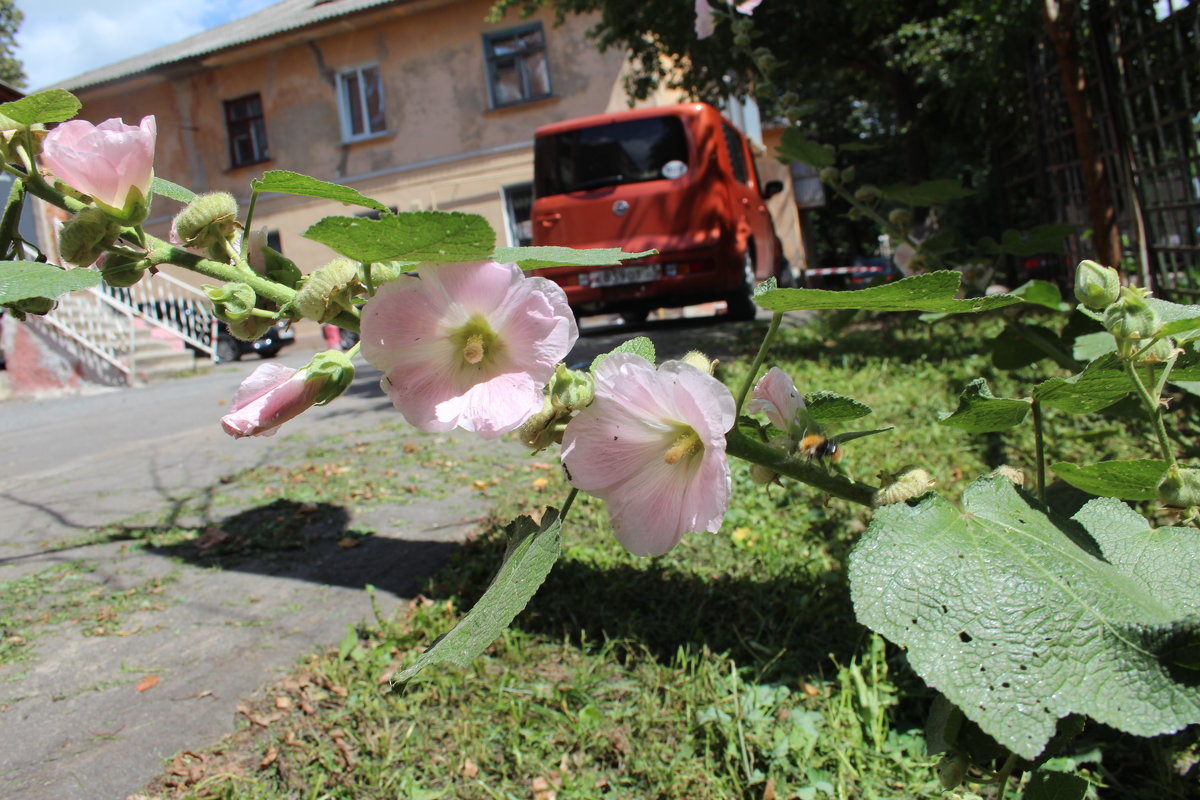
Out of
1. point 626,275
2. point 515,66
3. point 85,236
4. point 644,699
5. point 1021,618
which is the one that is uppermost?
point 515,66

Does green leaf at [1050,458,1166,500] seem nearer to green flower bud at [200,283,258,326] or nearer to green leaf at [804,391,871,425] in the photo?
green leaf at [804,391,871,425]

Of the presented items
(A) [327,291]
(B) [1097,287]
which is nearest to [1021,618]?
(B) [1097,287]

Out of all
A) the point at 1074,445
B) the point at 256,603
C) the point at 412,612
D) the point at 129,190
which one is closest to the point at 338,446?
the point at 256,603

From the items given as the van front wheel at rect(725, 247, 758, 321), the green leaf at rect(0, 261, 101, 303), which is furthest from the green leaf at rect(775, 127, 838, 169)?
the van front wheel at rect(725, 247, 758, 321)

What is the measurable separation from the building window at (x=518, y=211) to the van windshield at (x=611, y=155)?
6890 millimetres

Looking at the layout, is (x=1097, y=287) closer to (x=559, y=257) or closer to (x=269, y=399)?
(x=559, y=257)

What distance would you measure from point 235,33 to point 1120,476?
19753 mm

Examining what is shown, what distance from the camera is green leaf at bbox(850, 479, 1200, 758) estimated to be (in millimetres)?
516

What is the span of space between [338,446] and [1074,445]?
3475mm

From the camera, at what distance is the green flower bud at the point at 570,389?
541mm

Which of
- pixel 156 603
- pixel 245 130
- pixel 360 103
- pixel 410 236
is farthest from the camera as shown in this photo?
pixel 245 130

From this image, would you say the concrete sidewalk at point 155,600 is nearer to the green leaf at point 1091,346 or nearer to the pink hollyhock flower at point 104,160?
the pink hollyhock flower at point 104,160

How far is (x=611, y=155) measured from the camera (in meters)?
7.09

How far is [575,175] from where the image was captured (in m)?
7.13
